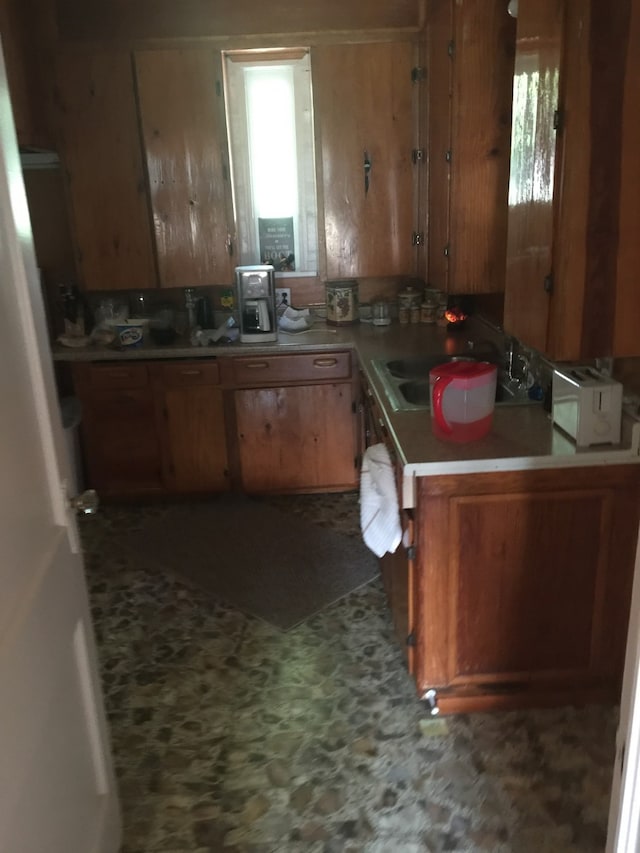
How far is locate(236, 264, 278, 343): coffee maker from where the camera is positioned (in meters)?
3.50

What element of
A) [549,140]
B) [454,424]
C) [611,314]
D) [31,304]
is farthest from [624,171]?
[31,304]

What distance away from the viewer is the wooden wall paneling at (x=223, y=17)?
3340 millimetres

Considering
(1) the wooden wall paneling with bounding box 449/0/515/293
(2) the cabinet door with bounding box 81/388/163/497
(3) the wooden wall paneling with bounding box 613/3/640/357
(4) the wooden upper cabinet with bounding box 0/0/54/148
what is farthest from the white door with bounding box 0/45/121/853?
(4) the wooden upper cabinet with bounding box 0/0/54/148

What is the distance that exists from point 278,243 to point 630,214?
8.05 ft

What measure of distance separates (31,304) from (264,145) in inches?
106

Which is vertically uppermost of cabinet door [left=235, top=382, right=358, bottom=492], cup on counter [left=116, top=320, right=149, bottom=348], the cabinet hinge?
the cabinet hinge

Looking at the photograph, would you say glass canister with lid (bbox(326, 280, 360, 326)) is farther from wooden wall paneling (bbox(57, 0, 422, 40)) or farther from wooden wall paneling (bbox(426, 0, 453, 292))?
wooden wall paneling (bbox(57, 0, 422, 40))

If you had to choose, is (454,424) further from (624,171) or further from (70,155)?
(70,155)

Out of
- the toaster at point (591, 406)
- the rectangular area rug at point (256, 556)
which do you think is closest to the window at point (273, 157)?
the rectangular area rug at point (256, 556)

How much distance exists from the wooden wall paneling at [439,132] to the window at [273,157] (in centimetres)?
72

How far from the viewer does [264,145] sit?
3764 millimetres

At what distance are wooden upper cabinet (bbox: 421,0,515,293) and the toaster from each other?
912 mm

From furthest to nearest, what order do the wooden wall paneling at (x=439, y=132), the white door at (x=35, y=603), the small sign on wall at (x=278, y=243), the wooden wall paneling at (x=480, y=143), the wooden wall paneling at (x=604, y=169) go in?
the small sign on wall at (x=278, y=243) → the wooden wall paneling at (x=439, y=132) → the wooden wall paneling at (x=480, y=143) → the wooden wall paneling at (x=604, y=169) → the white door at (x=35, y=603)

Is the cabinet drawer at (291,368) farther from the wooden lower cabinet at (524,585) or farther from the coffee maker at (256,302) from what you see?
the wooden lower cabinet at (524,585)
